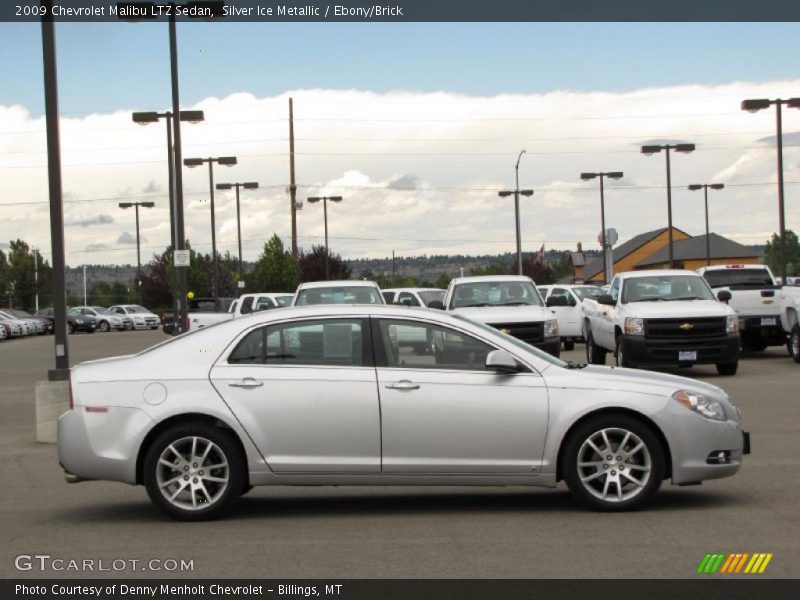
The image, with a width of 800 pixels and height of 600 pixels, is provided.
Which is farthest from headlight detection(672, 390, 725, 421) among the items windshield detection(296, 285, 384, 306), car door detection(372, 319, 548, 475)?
windshield detection(296, 285, 384, 306)

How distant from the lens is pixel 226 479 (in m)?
8.32

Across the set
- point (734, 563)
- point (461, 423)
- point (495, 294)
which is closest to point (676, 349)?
point (495, 294)

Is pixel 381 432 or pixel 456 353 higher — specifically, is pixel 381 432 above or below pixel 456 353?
below

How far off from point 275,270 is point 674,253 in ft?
187

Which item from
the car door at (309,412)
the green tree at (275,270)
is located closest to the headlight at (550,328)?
the car door at (309,412)

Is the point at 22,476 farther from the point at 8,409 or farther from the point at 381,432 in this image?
the point at 8,409

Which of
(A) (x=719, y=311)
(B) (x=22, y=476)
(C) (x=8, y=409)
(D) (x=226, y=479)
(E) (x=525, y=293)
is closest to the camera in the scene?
(D) (x=226, y=479)

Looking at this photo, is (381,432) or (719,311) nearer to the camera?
(381,432)

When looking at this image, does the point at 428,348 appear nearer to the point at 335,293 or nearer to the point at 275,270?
the point at 335,293

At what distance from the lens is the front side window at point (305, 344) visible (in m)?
8.54

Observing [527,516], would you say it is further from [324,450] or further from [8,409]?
[8,409]
